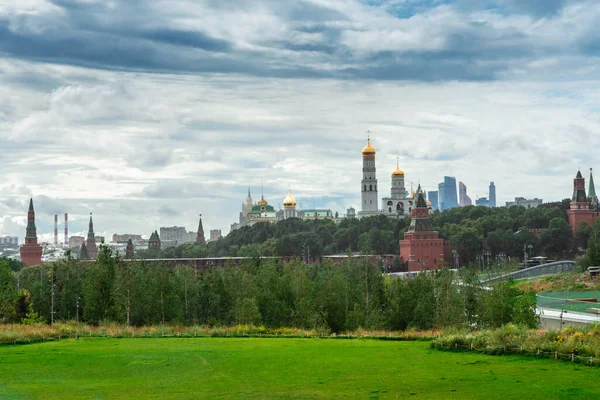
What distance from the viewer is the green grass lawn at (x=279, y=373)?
29922mm

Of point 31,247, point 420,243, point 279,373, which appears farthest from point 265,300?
point 31,247

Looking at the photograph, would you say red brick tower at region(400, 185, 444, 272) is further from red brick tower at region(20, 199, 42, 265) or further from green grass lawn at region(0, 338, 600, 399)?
green grass lawn at region(0, 338, 600, 399)

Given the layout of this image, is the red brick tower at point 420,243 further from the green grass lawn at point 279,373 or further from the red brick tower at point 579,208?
the green grass lawn at point 279,373

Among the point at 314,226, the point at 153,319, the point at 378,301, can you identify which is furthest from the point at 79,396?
the point at 314,226

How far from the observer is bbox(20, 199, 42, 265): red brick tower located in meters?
163

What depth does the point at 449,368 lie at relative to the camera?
34.9 meters

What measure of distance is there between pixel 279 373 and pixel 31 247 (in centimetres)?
13739

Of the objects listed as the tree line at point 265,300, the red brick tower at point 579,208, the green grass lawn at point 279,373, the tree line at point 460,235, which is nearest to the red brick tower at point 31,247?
the tree line at point 460,235

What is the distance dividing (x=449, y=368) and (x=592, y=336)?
6784 millimetres

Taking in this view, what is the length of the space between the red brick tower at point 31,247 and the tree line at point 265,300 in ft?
334

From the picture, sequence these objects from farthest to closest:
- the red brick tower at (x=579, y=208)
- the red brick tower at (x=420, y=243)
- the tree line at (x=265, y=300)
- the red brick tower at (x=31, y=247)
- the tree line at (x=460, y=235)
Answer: the red brick tower at (x=31, y=247) → the red brick tower at (x=579, y=208) → the tree line at (x=460, y=235) → the red brick tower at (x=420, y=243) → the tree line at (x=265, y=300)

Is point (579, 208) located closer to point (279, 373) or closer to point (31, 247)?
point (31, 247)

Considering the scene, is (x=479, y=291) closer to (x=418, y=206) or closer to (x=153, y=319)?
(x=153, y=319)

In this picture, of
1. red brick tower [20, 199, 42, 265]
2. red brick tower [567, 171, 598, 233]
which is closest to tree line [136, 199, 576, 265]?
red brick tower [567, 171, 598, 233]
